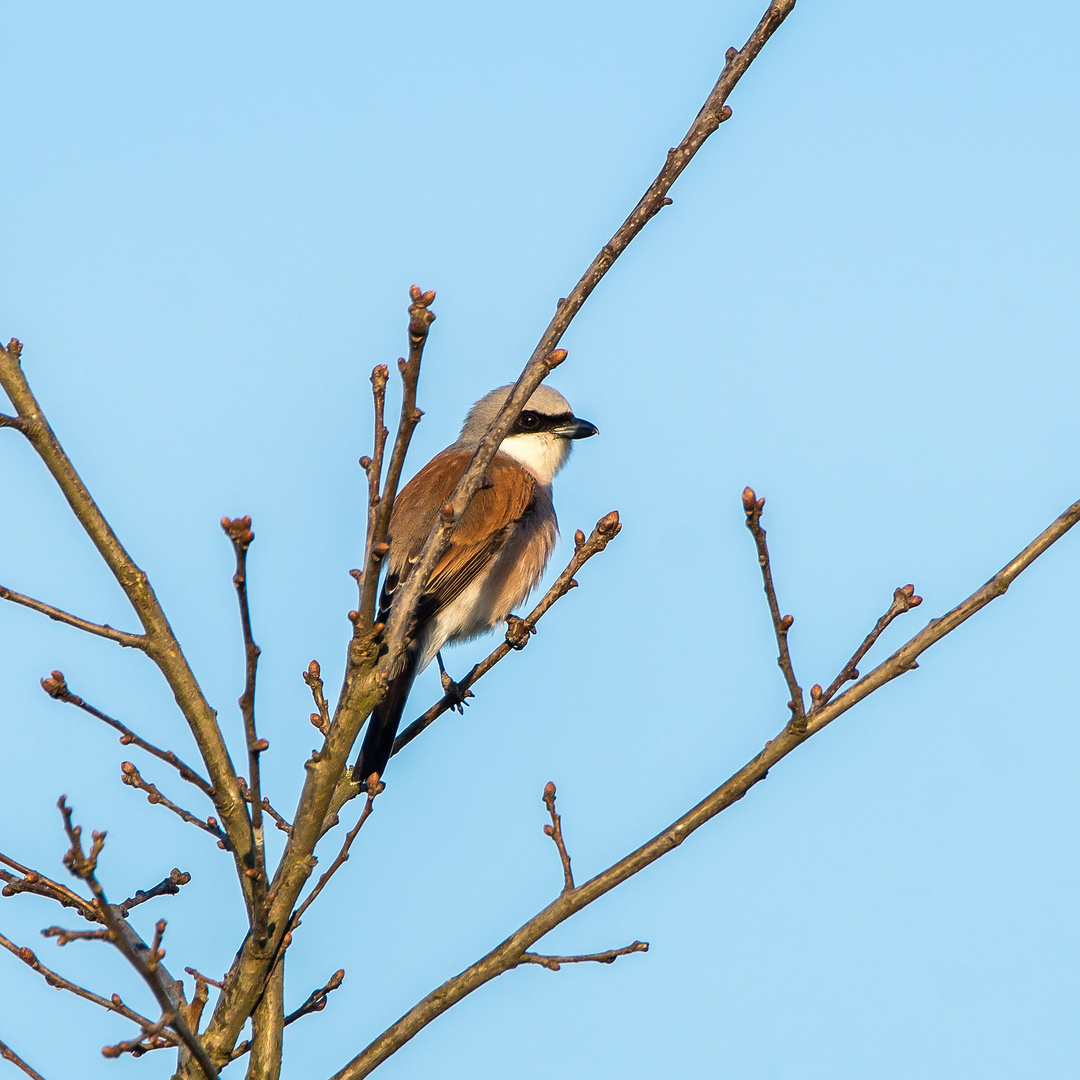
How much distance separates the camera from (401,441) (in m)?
2.72

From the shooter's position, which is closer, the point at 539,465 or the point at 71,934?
the point at 71,934

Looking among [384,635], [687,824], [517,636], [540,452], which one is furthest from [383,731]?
[540,452]

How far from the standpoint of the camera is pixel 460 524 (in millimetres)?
5938

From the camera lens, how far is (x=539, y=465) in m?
7.47

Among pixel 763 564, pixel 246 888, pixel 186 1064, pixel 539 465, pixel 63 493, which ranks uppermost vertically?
pixel 539 465

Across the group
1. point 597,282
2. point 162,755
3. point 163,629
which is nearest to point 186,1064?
point 162,755

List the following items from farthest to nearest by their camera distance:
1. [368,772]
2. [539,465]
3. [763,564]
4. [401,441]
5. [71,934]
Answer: [539,465] → [368,772] → [763,564] → [401,441] → [71,934]

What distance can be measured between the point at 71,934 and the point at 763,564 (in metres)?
1.62

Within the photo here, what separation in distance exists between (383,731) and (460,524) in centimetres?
131

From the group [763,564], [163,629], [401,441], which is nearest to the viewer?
[401,441]

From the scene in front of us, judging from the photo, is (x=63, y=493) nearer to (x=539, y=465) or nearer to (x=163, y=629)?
(x=163, y=629)

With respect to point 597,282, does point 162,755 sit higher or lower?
lower

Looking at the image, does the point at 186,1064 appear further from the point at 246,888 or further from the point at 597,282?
the point at 597,282

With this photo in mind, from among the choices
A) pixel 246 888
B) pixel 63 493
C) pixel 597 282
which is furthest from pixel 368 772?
pixel 597 282
